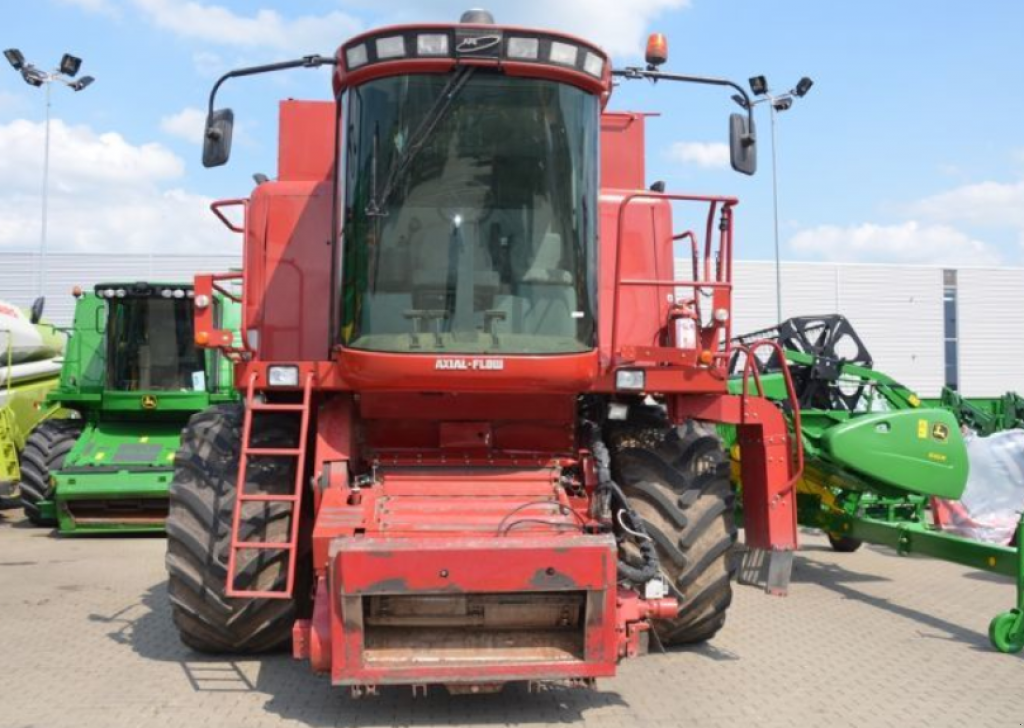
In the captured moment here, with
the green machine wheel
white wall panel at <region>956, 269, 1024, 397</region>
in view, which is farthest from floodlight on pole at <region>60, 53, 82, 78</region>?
white wall panel at <region>956, 269, 1024, 397</region>

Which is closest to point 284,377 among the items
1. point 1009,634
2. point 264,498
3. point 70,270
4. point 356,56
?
point 264,498

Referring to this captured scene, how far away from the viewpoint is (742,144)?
6.05 meters

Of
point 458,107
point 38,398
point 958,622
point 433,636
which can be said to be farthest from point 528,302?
point 38,398

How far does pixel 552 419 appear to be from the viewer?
6.02 metres

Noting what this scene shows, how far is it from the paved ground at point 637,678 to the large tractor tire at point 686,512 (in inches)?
15.0

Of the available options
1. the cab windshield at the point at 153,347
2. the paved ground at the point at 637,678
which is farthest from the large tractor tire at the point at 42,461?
the paved ground at the point at 637,678

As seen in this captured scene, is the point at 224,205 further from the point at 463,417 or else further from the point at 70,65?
the point at 70,65

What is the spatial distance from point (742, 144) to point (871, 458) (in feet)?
10.1

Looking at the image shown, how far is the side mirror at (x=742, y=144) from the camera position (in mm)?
6043

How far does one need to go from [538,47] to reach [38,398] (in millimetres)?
12977

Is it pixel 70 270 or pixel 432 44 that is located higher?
pixel 70 270

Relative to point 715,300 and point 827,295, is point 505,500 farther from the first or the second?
point 827,295

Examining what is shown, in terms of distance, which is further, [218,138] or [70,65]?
[70,65]

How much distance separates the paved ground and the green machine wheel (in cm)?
10
